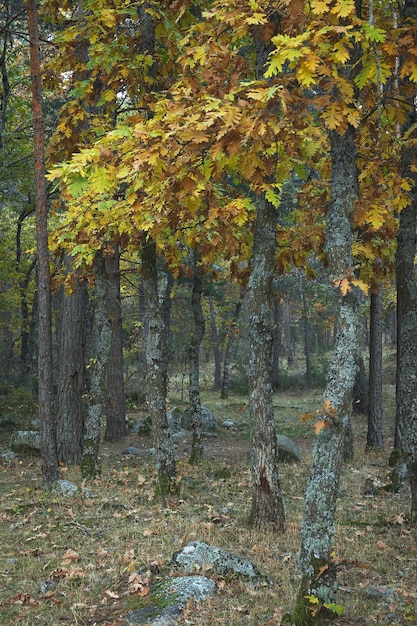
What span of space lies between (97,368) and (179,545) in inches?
206

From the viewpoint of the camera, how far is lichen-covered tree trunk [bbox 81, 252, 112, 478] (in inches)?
461

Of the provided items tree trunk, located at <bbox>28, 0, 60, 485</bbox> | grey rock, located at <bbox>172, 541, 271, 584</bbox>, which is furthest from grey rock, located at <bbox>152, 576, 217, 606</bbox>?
tree trunk, located at <bbox>28, 0, 60, 485</bbox>

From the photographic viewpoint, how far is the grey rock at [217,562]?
19.9 feet

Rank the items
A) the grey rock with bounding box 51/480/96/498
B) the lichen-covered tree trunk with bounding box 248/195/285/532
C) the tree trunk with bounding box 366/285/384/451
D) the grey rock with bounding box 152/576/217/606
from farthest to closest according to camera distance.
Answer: the tree trunk with bounding box 366/285/384/451 < the grey rock with bounding box 51/480/96/498 < the lichen-covered tree trunk with bounding box 248/195/285/532 < the grey rock with bounding box 152/576/217/606

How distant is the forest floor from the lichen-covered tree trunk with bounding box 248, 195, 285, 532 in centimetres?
38

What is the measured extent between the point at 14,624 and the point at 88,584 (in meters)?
1.00

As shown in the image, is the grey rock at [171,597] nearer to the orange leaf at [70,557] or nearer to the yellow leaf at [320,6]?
the orange leaf at [70,557]

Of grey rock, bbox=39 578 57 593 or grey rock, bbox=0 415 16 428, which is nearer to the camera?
grey rock, bbox=39 578 57 593

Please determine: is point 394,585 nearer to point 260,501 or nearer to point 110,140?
point 260,501

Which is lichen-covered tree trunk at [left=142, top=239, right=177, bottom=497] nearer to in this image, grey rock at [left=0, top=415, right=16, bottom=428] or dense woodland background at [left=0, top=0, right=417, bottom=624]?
dense woodland background at [left=0, top=0, right=417, bottom=624]

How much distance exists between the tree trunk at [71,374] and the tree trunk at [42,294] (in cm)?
290

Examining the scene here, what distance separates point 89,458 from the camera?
11828 millimetres

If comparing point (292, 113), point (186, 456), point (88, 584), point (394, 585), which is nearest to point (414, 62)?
point (292, 113)

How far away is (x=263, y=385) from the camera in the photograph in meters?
Result: 8.15
